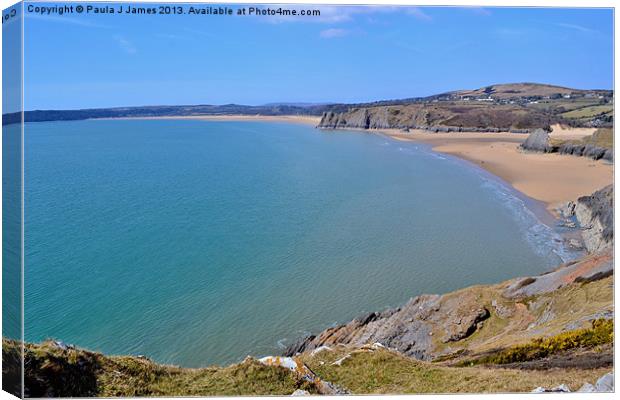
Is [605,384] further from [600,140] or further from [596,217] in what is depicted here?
[600,140]

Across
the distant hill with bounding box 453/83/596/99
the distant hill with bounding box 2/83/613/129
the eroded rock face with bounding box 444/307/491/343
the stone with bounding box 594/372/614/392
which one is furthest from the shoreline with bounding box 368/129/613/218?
the stone with bounding box 594/372/614/392

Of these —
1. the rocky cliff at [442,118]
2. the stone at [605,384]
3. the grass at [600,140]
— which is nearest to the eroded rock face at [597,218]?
the rocky cliff at [442,118]

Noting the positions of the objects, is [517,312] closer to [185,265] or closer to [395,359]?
[395,359]

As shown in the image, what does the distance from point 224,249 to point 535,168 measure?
85.1 ft

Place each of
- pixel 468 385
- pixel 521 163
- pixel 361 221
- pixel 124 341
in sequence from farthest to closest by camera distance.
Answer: pixel 521 163 < pixel 361 221 < pixel 124 341 < pixel 468 385

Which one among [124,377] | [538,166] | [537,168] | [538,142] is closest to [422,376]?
[124,377]

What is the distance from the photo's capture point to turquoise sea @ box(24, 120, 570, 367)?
45.3ft

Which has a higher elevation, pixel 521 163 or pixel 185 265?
pixel 521 163

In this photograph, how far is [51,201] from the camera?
17.4m

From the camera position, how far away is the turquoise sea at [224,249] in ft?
45.3

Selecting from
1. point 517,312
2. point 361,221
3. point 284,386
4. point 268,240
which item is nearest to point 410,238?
point 361,221

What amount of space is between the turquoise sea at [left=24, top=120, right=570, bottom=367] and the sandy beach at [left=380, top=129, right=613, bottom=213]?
5.54 ft

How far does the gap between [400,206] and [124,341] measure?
18.4 metres

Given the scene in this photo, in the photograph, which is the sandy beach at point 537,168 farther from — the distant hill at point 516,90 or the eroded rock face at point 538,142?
the distant hill at point 516,90
